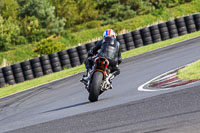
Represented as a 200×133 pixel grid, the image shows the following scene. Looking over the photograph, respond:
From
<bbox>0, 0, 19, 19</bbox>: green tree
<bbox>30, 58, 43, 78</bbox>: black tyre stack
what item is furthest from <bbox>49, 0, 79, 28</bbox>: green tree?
<bbox>30, 58, 43, 78</bbox>: black tyre stack

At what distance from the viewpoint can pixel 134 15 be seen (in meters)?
46.5

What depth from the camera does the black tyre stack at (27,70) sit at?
20750 mm

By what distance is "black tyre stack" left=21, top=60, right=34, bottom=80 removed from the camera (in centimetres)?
2075

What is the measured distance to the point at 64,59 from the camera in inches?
856

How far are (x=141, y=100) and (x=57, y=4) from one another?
1675 inches

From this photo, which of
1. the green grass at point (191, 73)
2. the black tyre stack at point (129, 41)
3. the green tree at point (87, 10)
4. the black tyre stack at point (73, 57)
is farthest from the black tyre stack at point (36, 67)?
the green tree at point (87, 10)

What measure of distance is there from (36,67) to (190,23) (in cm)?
924

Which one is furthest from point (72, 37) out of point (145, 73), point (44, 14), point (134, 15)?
point (145, 73)

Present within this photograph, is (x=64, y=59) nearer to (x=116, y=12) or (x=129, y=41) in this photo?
(x=129, y=41)

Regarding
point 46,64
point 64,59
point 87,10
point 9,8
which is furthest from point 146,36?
point 9,8

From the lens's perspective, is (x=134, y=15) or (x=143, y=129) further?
(x=134, y=15)

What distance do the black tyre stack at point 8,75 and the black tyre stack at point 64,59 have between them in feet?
8.84

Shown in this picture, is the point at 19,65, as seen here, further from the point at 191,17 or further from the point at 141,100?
the point at 141,100

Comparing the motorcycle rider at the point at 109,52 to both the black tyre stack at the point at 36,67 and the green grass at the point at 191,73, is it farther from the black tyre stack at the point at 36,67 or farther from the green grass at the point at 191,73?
the black tyre stack at the point at 36,67
